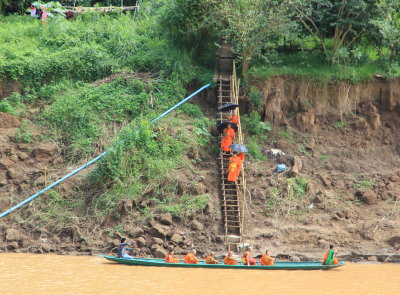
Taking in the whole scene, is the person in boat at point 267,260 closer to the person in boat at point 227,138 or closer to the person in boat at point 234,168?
the person in boat at point 234,168

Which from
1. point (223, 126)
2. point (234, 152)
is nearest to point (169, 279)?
point (234, 152)

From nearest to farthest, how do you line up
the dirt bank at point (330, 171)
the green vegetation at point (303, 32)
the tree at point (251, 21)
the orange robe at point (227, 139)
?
the dirt bank at point (330, 171) < the orange robe at point (227, 139) < the tree at point (251, 21) < the green vegetation at point (303, 32)

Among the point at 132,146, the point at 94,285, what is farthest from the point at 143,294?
the point at 132,146

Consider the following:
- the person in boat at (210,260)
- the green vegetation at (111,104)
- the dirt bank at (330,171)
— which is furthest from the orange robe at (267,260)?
the green vegetation at (111,104)

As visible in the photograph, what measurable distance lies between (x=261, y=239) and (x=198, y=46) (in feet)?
24.8

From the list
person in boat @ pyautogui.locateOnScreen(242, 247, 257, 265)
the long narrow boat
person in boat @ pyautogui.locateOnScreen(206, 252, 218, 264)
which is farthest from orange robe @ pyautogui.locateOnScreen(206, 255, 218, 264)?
person in boat @ pyautogui.locateOnScreen(242, 247, 257, 265)

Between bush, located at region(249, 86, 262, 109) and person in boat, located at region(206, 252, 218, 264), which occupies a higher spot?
bush, located at region(249, 86, 262, 109)

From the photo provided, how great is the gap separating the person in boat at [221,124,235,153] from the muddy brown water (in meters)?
4.55

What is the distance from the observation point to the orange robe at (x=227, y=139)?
682 inches

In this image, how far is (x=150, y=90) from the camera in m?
19.1

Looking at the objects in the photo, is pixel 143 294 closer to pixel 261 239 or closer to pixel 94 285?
pixel 94 285

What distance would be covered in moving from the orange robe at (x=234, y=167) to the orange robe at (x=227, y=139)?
2.94 feet

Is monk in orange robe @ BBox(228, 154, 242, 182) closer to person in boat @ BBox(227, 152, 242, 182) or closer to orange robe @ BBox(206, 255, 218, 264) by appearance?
person in boat @ BBox(227, 152, 242, 182)

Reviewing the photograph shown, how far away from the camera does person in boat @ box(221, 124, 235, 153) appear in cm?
1732
